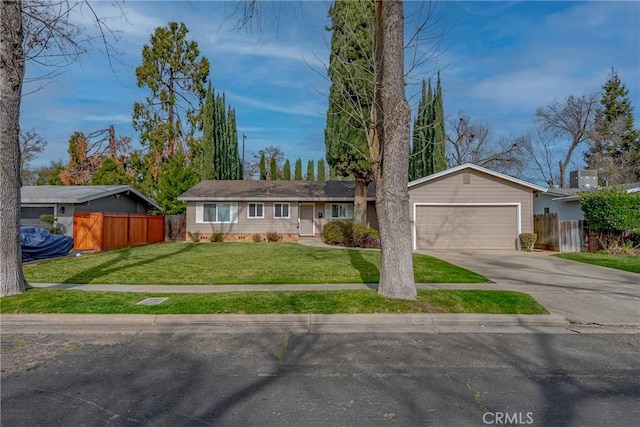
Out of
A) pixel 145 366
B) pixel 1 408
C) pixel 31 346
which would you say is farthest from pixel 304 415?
pixel 31 346

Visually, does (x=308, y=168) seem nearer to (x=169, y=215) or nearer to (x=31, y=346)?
(x=169, y=215)

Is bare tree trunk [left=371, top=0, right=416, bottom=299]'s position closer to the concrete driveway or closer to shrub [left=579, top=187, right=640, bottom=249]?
the concrete driveway

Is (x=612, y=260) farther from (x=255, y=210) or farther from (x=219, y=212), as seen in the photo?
(x=219, y=212)

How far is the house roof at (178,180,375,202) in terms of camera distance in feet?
79.5

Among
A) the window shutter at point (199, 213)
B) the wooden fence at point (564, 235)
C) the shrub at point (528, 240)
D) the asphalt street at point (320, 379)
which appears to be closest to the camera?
the asphalt street at point (320, 379)

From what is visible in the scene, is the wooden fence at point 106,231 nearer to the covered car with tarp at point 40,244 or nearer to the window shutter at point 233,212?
the covered car with tarp at point 40,244

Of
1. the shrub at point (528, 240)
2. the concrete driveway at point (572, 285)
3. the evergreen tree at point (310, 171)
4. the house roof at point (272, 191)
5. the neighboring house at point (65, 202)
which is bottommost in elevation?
the concrete driveway at point (572, 285)

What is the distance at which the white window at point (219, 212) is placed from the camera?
24609mm

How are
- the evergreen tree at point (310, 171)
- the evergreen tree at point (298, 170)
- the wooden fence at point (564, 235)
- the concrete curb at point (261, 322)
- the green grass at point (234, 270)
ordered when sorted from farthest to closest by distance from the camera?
the evergreen tree at point (310, 171) < the evergreen tree at point (298, 170) < the wooden fence at point (564, 235) < the green grass at point (234, 270) < the concrete curb at point (261, 322)

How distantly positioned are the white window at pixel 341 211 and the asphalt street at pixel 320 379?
1922cm

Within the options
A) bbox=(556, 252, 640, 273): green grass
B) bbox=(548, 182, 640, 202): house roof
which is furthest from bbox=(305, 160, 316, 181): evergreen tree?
bbox=(556, 252, 640, 273): green grass

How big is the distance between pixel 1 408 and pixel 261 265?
915cm

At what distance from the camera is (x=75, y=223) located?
18.9 metres

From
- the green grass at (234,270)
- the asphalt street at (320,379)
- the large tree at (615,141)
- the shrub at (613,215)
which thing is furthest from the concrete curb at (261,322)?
the large tree at (615,141)
